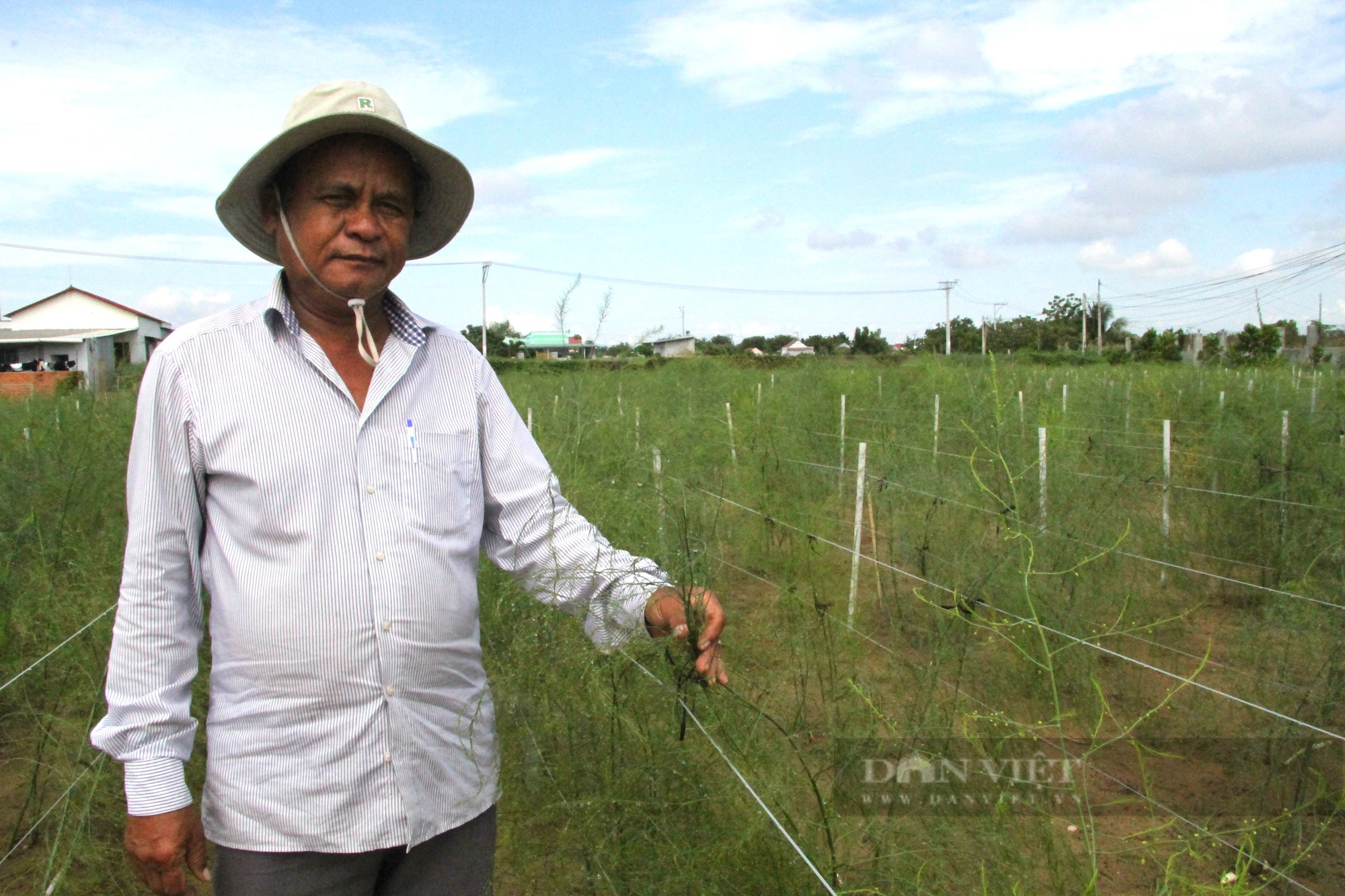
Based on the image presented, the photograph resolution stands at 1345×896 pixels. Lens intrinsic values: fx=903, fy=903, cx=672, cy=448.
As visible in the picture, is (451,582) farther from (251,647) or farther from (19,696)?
(19,696)

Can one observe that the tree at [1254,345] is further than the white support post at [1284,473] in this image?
Yes

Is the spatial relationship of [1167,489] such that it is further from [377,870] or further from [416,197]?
[377,870]

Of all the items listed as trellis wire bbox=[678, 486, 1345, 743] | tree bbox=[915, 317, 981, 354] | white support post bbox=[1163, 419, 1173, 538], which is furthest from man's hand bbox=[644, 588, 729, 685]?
tree bbox=[915, 317, 981, 354]

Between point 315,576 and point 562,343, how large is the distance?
2.83 m

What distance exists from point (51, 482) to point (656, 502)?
3.33 meters

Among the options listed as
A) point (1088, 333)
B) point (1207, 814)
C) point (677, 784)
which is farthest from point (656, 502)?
point (1088, 333)

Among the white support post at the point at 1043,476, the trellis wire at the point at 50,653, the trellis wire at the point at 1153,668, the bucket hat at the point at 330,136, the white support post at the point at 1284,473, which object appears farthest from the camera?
the white support post at the point at 1284,473

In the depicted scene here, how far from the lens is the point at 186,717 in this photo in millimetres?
1249

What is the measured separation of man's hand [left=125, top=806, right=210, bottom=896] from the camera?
1.17m

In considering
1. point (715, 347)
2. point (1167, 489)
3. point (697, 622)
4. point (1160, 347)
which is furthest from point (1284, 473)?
point (1160, 347)

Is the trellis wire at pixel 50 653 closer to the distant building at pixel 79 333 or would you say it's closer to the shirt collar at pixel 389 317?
the shirt collar at pixel 389 317

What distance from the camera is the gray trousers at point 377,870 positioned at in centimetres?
118

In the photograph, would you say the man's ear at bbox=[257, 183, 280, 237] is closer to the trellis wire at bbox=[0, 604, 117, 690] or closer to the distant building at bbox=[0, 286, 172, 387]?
the trellis wire at bbox=[0, 604, 117, 690]

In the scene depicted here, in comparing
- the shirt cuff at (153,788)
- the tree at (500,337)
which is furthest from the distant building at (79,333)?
the shirt cuff at (153,788)
